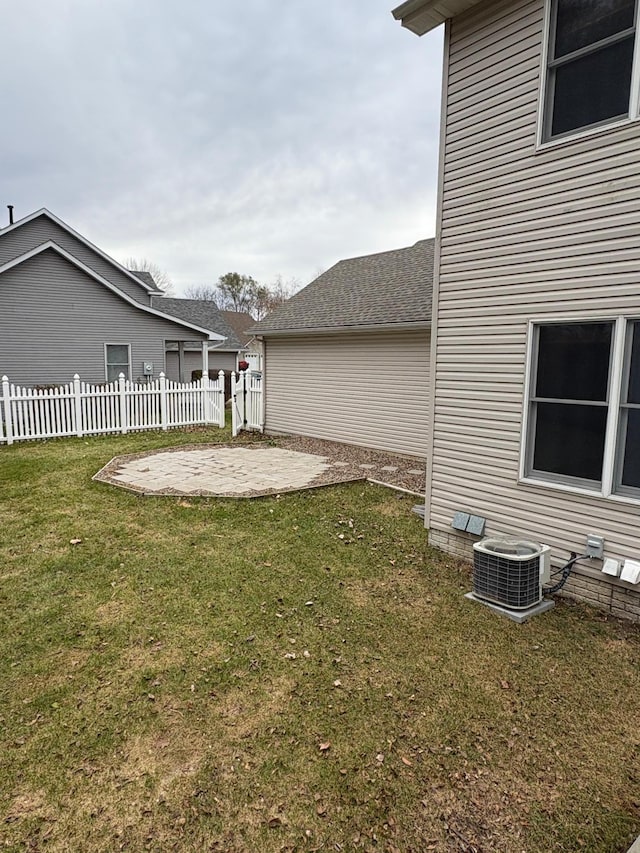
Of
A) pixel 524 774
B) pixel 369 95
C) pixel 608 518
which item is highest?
pixel 369 95

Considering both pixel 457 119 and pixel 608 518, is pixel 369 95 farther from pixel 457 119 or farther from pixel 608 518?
pixel 608 518

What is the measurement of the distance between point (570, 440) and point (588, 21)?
3339 millimetres

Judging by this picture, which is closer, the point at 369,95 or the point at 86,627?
the point at 86,627

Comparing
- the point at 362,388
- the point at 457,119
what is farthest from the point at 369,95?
the point at 457,119

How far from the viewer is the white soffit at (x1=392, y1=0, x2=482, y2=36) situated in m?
4.36

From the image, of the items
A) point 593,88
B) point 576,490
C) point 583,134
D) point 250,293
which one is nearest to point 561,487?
point 576,490

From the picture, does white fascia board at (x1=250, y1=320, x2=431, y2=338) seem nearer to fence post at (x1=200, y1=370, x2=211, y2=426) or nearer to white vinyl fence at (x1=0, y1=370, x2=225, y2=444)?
fence post at (x1=200, y1=370, x2=211, y2=426)

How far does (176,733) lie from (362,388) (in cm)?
834

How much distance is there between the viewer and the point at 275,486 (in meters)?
7.29

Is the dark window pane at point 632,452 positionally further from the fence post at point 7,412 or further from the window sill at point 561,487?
the fence post at point 7,412

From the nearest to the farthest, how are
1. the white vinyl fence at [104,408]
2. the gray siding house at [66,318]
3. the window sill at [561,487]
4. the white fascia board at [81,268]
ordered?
the window sill at [561,487]
the white vinyl fence at [104,408]
the white fascia board at [81,268]
the gray siding house at [66,318]

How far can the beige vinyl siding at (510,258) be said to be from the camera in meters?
3.64

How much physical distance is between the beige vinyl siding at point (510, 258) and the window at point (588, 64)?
0.45 ft

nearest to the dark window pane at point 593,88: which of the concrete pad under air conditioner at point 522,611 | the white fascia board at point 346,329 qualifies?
the concrete pad under air conditioner at point 522,611
